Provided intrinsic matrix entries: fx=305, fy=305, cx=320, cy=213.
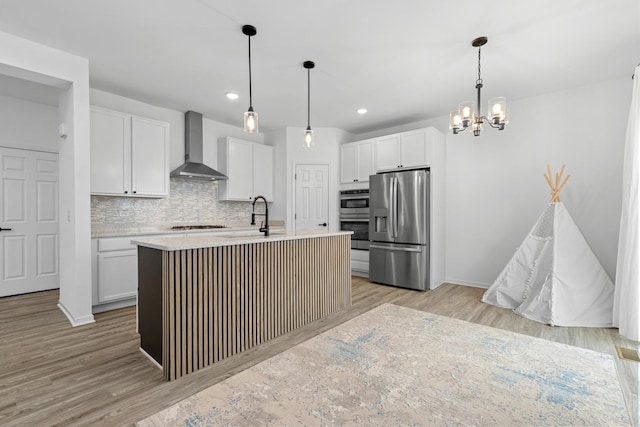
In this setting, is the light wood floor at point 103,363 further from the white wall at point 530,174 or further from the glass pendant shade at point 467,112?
the glass pendant shade at point 467,112

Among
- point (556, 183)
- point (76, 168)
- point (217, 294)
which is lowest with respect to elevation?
point (217, 294)

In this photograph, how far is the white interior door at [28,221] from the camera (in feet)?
13.5

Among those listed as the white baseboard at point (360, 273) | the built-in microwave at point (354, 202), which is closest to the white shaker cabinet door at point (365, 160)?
the built-in microwave at point (354, 202)

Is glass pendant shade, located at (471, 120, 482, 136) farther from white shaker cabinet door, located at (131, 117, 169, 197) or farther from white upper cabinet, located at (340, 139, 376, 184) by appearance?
white shaker cabinet door, located at (131, 117, 169, 197)

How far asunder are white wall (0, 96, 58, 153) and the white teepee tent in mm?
6552

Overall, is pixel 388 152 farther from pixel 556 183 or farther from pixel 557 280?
pixel 557 280

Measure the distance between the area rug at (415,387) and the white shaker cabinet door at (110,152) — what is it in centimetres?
324

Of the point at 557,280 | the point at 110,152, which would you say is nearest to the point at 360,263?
the point at 557,280

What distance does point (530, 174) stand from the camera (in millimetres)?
4184

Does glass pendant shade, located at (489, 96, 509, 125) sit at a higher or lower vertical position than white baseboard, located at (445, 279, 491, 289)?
higher

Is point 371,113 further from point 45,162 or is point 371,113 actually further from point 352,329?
point 45,162

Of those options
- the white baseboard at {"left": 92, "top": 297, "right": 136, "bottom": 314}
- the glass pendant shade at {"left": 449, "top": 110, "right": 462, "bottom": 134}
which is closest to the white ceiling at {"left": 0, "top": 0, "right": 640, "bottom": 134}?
the glass pendant shade at {"left": 449, "top": 110, "right": 462, "bottom": 134}

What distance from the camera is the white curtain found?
9.05ft

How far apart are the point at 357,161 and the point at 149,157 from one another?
10.6 ft
